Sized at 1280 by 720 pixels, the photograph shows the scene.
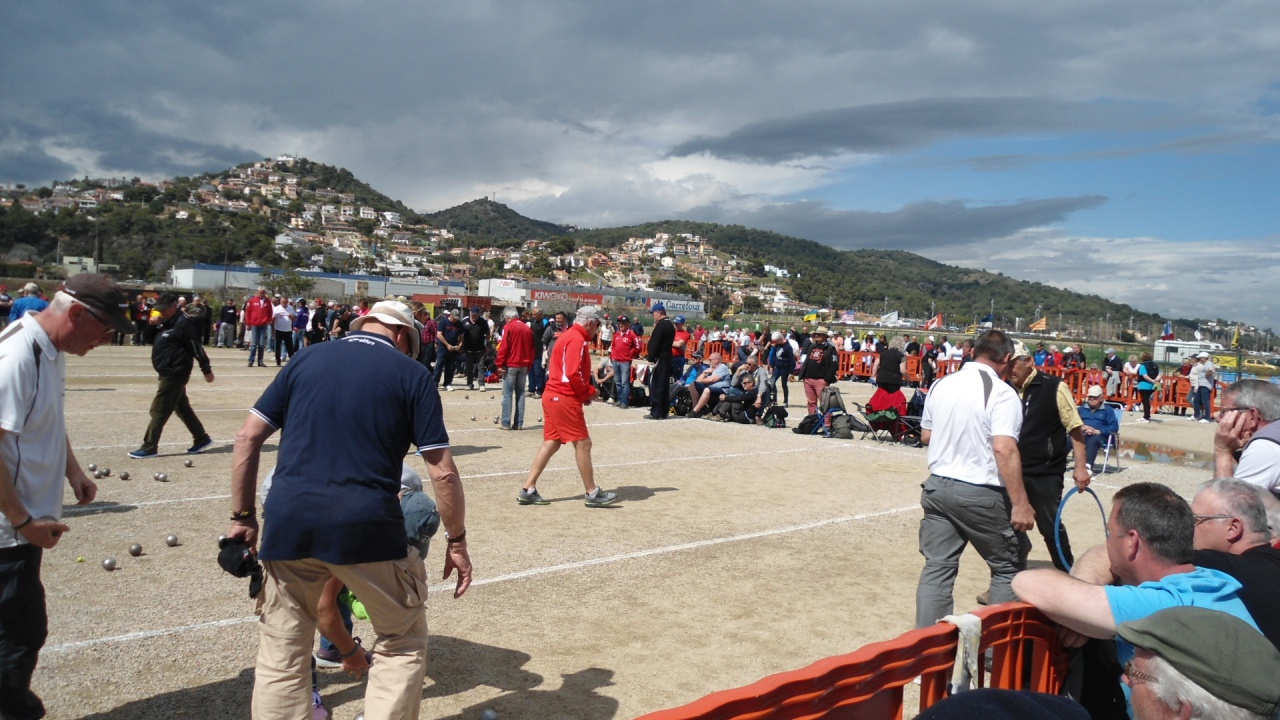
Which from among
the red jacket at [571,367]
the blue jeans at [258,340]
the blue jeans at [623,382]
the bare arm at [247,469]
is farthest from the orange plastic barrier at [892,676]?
the blue jeans at [258,340]

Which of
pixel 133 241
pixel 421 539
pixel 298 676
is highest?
pixel 133 241

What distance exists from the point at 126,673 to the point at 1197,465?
1548 centimetres

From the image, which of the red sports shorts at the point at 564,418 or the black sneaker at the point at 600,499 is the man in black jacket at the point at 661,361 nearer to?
the black sneaker at the point at 600,499

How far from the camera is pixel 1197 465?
13.3 meters

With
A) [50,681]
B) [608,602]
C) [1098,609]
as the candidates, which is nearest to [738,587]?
[608,602]

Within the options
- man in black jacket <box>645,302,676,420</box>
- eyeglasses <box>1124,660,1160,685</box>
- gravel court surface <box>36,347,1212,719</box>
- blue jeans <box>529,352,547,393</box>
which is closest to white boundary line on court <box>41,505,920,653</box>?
gravel court surface <box>36,347,1212,719</box>

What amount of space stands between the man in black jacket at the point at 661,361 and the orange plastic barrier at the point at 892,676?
39.1 ft

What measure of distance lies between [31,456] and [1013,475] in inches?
188

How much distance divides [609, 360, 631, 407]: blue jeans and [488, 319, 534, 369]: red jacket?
170 inches

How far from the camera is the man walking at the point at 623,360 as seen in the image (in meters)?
16.2

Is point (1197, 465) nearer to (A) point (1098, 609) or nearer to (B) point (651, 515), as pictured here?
(B) point (651, 515)

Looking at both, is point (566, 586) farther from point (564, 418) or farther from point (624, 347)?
point (624, 347)

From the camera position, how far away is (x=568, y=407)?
7801mm

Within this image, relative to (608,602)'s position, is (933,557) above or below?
above
